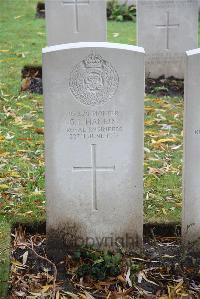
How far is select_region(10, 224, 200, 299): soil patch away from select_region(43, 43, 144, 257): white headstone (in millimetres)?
138

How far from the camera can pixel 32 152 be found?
21.7ft

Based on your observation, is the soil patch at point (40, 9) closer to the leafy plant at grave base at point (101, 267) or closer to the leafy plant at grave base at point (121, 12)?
the leafy plant at grave base at point (121, 12)

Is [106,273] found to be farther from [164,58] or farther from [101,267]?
[164,58]

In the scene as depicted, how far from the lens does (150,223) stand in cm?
522

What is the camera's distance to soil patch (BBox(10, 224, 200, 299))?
450 centimetres

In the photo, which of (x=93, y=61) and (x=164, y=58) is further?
(x=164, y=58)

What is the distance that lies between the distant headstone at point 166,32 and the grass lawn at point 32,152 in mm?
1045

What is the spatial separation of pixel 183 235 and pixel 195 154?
2.10ft

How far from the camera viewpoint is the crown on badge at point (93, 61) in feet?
14.6

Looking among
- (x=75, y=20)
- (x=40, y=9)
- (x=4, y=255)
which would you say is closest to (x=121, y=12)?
(x=40, y=9)

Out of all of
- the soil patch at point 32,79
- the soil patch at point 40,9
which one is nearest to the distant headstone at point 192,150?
the soil patch at point 32,79

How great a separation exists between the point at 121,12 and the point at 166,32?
3.41 metres

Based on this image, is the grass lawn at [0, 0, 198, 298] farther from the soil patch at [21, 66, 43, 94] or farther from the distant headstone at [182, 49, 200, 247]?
the distant headstone at [182, 49, 200, 247]

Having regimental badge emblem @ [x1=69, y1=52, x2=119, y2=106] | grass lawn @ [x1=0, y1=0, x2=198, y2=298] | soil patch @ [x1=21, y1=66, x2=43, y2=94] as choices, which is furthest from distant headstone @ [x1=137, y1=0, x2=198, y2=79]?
regimental badge emblem @ [x1=69, y1=52, x2=119, y2=106]
